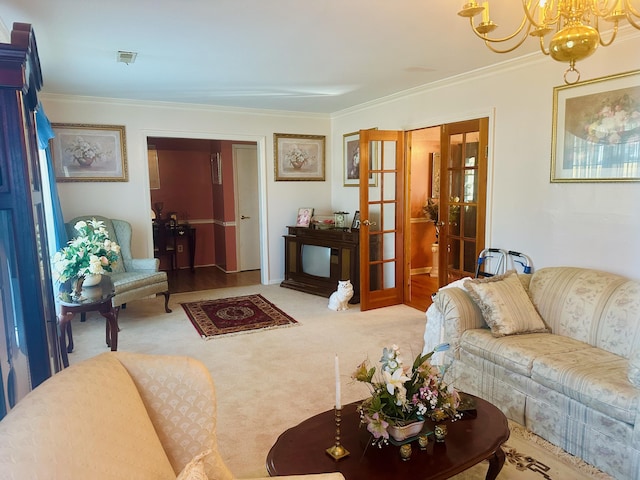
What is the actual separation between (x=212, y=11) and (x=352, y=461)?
7.99 feet

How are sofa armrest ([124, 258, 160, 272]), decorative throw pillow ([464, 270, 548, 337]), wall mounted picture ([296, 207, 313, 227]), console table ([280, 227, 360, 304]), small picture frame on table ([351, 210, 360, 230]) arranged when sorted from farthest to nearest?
1. wall mounted picture ([296, 207, 313, 227])
2. small picture frame on table ([351, 210, 360, 230])
3. console table ([280, 227, 360, 304])
4. sofa armrest ([124, 258, 160, 272])
5. decorative throw pillow ([464, 270, 548, 337])

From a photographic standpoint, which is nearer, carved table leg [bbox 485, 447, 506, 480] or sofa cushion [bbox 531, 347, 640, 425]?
carved table leg [bbox 485, 447, 506, 480]

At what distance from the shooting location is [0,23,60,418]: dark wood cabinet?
61.6 inches

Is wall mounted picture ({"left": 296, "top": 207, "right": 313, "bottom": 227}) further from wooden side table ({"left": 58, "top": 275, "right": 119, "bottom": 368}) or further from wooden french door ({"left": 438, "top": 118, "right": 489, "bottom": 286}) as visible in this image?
wooden side table ({"left": 58, "top": 275, "right": 119, "bottom": 368})

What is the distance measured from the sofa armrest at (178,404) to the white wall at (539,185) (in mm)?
2920

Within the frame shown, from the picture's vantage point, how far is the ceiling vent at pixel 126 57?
328 centimetres

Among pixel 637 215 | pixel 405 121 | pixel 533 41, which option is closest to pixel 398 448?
pixel 637 215

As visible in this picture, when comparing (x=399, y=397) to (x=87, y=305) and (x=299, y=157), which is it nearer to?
(x=87, y=305)

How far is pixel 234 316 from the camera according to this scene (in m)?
4.72

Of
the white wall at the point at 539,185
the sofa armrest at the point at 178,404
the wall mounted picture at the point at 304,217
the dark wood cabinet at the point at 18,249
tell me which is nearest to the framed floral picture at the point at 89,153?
the wall mounted picture at the point at 304,217

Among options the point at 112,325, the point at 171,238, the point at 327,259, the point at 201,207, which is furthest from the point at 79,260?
the point at 201,207

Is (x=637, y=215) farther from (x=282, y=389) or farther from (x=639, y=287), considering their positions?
(x=282, y=389)

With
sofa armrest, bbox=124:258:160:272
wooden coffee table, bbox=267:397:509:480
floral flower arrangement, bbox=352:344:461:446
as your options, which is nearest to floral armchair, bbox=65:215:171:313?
sofa armrest, bbox=124:258:160:272

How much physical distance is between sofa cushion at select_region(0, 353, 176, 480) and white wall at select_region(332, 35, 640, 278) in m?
3.13
